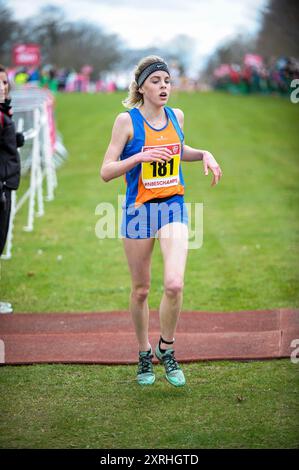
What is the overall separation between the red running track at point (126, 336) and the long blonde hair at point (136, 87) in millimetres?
1987

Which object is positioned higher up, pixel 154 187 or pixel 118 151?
pixel 118 151

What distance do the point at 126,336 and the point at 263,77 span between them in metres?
39.3

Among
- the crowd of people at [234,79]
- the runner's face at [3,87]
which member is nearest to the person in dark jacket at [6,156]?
the runner's face at [3,87]

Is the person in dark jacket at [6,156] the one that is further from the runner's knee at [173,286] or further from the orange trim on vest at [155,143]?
the runner's knee at [173,286]

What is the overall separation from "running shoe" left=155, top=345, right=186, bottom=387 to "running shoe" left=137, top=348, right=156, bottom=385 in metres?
0.10

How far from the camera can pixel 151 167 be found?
5.24 m

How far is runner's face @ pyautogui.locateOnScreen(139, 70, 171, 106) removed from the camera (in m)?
5.29

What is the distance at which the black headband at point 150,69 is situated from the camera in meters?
5.35

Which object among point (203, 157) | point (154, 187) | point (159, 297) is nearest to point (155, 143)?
point (154, 187)

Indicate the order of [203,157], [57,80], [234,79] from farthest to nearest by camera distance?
1. [57,80]
2. [234,79]
3. [203,157]

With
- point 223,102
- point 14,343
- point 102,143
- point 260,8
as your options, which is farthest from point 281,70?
point 14,343

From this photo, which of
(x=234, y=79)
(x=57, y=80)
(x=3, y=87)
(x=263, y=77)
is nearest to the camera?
(x=3, y=87)

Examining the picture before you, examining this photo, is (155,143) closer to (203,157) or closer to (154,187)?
(154,187)
